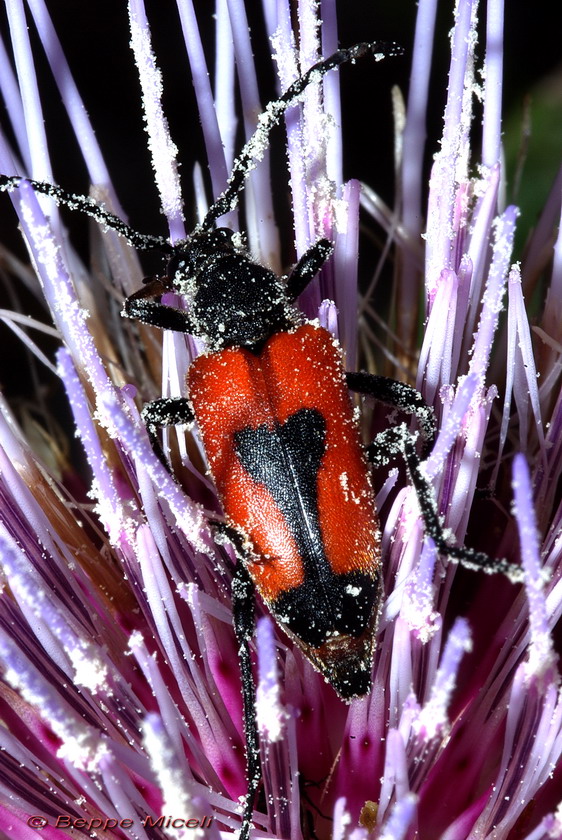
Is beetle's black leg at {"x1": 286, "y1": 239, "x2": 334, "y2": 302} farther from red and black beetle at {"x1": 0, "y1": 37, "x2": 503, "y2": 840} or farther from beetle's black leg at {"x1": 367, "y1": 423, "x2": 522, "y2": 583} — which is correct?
beetle's black leg at {"x1": 367, "y1": 423, "x2": 522, "y2": 583}

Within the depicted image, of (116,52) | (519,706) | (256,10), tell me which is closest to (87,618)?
(519,706)

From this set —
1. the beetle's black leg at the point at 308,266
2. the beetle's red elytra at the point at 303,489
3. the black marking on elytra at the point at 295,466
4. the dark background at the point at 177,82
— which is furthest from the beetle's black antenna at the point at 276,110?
the dark background at the point at 177,82

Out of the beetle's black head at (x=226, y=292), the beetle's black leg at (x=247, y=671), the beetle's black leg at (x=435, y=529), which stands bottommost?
the beetle's black leg at (x=247, y=671)

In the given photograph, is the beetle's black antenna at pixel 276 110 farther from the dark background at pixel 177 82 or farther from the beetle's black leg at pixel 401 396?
the dark background at pixel 177 82

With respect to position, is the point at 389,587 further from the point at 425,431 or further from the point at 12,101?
the point at 12,101

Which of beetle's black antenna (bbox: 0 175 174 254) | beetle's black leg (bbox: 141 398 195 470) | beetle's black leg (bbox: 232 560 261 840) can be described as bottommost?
beetle's black leg (bbox: 232 560 261 840)

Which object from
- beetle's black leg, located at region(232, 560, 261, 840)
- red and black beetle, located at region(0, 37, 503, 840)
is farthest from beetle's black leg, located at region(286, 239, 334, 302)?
beetle's black leg, located at region(232, 560, 261, 840)

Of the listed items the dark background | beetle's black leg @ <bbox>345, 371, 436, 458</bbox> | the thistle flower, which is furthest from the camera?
the dark background
